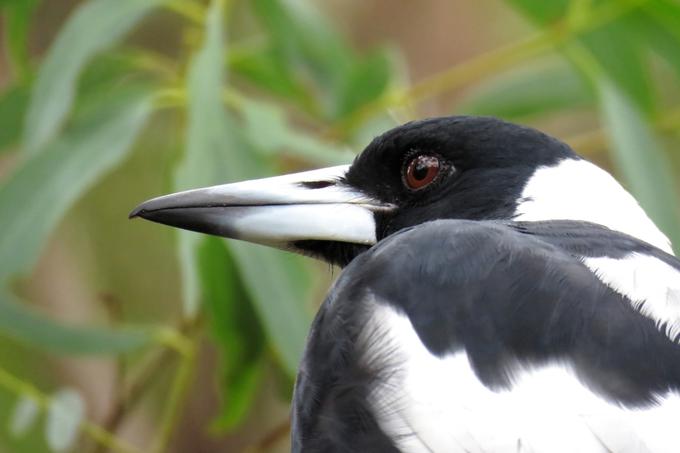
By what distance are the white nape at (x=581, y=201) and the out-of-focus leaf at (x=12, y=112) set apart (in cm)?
80

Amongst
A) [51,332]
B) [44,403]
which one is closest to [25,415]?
[44,403]

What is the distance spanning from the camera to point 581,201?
1.54 metres

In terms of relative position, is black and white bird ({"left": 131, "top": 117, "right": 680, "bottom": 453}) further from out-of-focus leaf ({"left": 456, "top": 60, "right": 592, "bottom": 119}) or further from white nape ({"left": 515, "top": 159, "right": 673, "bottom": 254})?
out-of-focus leaf ({"left": 456, "top": 60, "right": 592, "bottom": 119})

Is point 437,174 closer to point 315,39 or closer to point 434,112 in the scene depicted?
point 315,39

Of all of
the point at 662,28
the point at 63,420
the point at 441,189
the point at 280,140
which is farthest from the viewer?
the point at 662,28

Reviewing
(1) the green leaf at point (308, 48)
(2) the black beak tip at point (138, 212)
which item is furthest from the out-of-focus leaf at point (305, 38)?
(2) the black beak tip at point (138, 212)

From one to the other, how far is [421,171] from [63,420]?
1.61 ft

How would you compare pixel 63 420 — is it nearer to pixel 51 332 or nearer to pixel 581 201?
pixel 51 332

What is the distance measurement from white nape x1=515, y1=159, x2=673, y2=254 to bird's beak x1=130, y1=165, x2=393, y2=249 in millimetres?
142

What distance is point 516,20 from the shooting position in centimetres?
425

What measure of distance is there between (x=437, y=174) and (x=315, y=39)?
23.3 inches

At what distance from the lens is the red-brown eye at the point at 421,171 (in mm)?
1533

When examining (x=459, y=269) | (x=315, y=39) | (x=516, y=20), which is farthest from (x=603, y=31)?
(x=516, y=20)

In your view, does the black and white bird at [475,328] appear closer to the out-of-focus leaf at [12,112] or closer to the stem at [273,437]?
the stem at [273,437]
